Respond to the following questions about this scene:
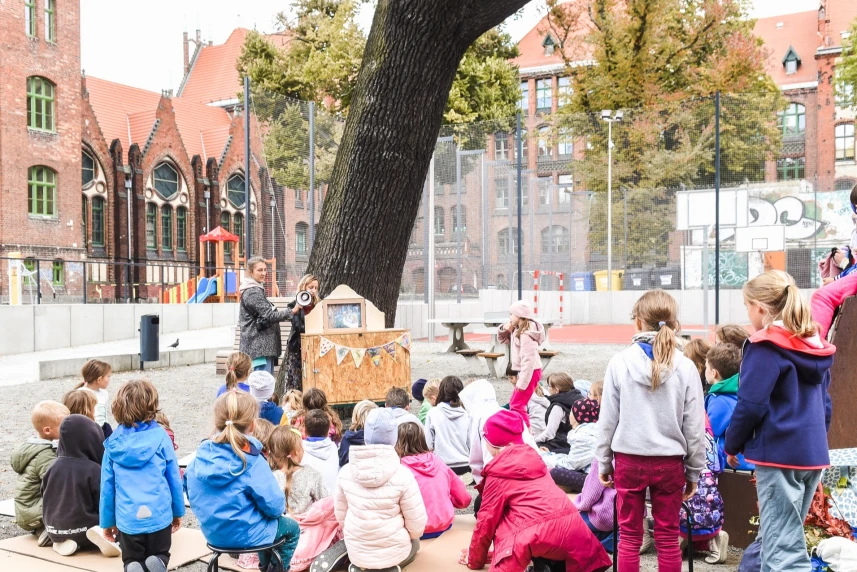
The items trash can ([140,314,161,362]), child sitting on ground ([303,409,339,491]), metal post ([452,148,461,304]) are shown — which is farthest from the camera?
metal post ([452,148,461,304])

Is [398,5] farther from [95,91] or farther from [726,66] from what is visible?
[95,91]

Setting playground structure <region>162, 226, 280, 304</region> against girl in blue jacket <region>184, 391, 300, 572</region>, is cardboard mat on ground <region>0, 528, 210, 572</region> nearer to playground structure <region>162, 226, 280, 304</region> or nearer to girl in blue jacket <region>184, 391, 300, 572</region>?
girl in blue jacket <region>184, 391, 300, 572</region>

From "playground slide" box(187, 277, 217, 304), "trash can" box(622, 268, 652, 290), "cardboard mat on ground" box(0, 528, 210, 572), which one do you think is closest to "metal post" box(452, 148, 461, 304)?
"trash can" box(622, 268, 652, 290)

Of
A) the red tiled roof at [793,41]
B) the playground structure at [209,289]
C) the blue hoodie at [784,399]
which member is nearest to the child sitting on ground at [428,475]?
the blue hoodie at [784,399]

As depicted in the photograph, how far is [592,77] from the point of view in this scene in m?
33.2

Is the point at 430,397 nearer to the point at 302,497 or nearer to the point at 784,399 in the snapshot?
the point at 302,497

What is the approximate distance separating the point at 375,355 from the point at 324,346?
60 centimetres

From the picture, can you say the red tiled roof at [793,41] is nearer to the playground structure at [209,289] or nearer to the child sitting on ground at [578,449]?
the playground structure at [209,289]

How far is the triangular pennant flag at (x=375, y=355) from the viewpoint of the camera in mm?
8281

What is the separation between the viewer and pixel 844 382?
13.2 ft

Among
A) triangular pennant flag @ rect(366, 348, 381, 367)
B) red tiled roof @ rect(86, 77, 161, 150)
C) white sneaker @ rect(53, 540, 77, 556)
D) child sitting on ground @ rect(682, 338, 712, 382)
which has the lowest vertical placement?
white sneaker @ rect(53, 540, 77, 556)

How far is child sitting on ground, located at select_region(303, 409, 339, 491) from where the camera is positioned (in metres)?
5.02

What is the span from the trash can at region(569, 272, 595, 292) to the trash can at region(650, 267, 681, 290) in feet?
7.30

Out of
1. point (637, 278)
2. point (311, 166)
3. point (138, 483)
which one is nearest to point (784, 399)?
point (138, 483)
